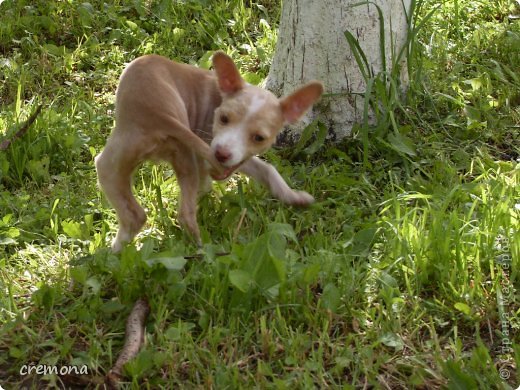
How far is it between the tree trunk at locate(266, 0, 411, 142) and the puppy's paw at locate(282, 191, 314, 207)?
791mm

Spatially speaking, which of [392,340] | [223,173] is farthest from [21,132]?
[392,340]

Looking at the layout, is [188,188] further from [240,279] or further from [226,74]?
[240,279]

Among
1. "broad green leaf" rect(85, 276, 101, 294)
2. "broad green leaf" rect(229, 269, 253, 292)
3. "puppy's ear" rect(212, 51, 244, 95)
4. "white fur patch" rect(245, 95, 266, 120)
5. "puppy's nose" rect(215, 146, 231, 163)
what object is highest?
"puppy's ear" rect(212, 51, 244, 95)

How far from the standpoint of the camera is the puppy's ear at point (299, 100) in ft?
13.2

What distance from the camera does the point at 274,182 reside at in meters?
4.30

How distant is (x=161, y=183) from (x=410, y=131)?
1.54 metres

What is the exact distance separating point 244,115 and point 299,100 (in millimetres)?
347

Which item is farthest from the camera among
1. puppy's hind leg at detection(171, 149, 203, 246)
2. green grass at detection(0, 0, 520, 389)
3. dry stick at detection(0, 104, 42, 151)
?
dry stick at detection(0, 104, 42, 151)

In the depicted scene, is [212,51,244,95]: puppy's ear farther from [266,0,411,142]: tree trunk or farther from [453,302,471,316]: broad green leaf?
[453,302,471,316]: broad green leaf

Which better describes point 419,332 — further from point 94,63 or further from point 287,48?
point 94,63

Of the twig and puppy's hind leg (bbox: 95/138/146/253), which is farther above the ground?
puppy's hind leg (bbox: 95/138/146/253)

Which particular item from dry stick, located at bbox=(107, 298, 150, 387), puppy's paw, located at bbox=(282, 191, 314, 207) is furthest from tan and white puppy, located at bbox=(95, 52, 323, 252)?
dry stick, located at bbox=(107, 298, 150, 387)

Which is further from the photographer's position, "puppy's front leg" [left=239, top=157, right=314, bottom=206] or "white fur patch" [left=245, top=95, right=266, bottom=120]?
"puppy's front leg" [left=239, top=157, right=314, bottom=206]

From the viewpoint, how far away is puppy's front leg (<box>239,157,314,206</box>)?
4.27m
